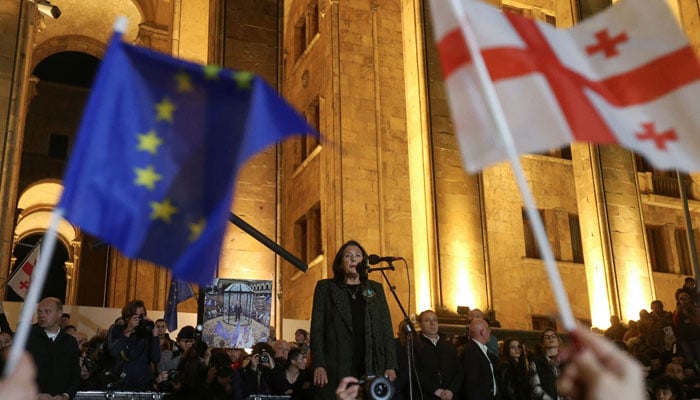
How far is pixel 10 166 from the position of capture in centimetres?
1319

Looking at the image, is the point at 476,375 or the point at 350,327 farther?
the point at 476,375

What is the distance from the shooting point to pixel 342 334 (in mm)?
7109

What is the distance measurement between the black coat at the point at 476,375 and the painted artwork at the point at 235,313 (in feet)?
9.82

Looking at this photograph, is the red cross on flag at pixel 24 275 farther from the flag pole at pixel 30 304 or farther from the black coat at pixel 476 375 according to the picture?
the flag pole at pixel 30 304

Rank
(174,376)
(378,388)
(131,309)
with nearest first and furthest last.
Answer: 1. (378,388)
2. (131,309)
3. (174,376)

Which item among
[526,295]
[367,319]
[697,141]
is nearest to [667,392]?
[367,319]

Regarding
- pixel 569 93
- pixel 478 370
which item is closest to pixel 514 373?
pixel 478 370

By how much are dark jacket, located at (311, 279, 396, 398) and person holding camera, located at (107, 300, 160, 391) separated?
254cm

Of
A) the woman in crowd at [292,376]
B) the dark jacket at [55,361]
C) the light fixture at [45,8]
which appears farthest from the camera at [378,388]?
the light fixture at [45,8]

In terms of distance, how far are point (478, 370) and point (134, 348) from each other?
3.88 m

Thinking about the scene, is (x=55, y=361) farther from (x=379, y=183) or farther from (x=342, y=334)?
(x=379, y=183)

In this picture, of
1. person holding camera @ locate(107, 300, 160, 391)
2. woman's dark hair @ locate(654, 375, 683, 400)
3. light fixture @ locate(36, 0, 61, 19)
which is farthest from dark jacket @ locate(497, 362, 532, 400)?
light fixture @ locate(36, 0, 61, 19)

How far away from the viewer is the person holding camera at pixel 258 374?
9250 mm

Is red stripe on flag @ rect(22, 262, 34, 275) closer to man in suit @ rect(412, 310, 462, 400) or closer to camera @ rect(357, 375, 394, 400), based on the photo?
man in suit @ rect(412, 310, 462, 400)
